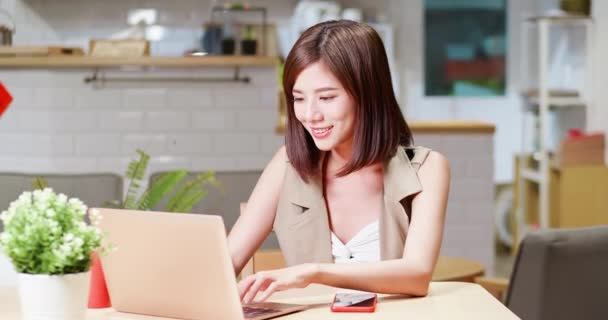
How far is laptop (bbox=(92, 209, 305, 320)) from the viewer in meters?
1.64

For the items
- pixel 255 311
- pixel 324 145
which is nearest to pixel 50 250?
pixel 255 311

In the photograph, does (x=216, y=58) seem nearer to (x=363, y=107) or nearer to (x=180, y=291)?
(x=363, y=107)

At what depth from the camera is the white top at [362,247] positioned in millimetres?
2320

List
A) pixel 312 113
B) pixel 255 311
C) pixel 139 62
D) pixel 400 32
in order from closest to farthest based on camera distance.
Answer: pixel 255 311
pixel 312 113
pixel 139 62
pixel 400 32

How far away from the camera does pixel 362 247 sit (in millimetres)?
2330

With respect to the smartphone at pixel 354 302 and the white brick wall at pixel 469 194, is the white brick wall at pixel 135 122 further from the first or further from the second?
the smartphone at pixel 354 302

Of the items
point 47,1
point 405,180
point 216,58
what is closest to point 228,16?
point 47,1

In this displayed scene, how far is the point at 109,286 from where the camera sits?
1828mm

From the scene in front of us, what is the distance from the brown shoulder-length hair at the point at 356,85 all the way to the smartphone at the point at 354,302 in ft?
1.43

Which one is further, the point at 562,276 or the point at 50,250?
the point at 562,276

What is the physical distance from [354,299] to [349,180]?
1.78 feet

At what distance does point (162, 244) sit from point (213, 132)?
2.86m

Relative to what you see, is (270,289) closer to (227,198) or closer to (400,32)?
(227,198)

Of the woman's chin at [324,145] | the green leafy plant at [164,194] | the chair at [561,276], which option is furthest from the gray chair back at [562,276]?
the green leafy plant at [164,194]
